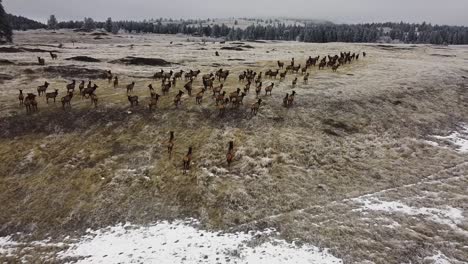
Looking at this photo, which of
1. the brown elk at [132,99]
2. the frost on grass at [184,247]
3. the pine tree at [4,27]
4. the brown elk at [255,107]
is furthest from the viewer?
the pine tree at [4,27]

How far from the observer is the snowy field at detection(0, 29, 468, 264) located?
17984 mm

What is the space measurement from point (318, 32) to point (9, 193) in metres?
141

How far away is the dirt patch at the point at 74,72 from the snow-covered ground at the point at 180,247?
26.4 metres

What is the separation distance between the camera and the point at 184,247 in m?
17.8

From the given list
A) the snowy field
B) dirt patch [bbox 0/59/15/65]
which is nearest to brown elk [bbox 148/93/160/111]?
the snowy field

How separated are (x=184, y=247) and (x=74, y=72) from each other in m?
32.3

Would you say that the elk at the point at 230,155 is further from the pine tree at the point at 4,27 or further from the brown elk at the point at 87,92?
the pine tree at the point at 4,27

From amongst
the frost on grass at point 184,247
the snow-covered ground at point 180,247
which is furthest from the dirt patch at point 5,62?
the frost on grass at point 184,247

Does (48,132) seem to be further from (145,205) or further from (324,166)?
(324,166)

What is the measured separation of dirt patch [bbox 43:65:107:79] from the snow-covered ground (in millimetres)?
26420

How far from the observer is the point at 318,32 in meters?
151

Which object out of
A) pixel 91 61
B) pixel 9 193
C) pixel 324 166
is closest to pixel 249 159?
pixel 324 166

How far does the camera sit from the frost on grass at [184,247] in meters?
17.0

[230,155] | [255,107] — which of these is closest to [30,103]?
[230,155]
